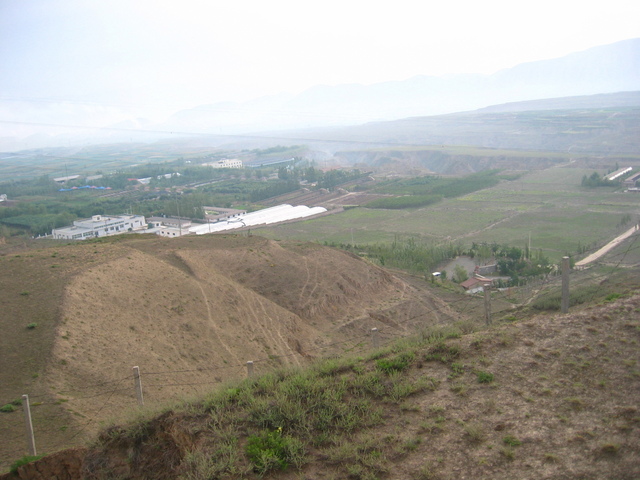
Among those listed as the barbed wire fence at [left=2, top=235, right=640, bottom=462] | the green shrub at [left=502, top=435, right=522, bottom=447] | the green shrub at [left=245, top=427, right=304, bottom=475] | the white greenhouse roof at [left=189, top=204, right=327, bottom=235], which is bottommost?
the white greenhouse roof at [left=189, top=204, right=327, bottom=235]

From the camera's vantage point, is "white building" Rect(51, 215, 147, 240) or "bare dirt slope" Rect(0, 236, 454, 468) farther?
"white building" Rect(51, 215, 147, 240)

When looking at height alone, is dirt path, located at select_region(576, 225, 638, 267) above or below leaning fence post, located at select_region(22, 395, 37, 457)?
below

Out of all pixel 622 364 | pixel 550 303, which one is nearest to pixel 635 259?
pixel 550 303

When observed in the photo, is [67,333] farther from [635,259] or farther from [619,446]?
[635,259]

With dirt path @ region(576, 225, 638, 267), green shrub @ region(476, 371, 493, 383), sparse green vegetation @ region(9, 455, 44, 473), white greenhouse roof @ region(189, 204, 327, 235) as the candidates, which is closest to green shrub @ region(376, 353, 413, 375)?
green shrub @ region(476, 371, 493, 383)

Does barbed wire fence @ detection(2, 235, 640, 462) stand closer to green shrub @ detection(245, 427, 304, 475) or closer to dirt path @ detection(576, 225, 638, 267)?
green shrub @ detection(245, 427, 304, 475)

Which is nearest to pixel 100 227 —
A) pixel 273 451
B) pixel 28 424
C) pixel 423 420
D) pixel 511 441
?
pixel 28 424
